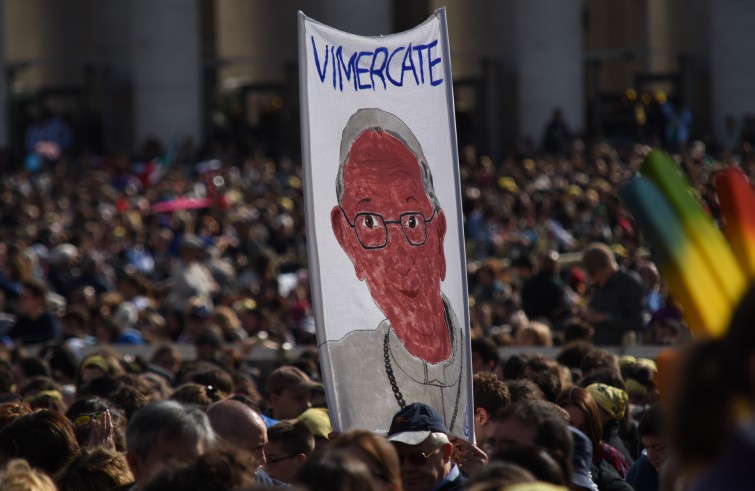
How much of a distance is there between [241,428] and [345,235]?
90cm

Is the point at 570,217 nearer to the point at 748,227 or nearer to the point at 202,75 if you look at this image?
the point at 748,227

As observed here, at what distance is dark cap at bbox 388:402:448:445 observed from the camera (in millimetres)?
5375

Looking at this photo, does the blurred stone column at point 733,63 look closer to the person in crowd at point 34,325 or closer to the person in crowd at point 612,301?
the person in crowd at point 612,301

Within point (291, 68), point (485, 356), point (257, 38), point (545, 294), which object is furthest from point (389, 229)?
point (257, 38)

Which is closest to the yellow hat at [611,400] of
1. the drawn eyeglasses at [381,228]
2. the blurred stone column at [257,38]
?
the drawn eyeglasses at [381,228]

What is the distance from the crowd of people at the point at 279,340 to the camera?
445 cm

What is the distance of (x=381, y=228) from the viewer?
6266 mm

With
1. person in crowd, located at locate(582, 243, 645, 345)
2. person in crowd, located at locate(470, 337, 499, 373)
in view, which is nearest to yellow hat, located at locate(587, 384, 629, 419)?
person in crowd, located at locate(470, 337, 499, 373)

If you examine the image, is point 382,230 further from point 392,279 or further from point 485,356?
point 485,356

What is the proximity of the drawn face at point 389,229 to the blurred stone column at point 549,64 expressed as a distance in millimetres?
31088

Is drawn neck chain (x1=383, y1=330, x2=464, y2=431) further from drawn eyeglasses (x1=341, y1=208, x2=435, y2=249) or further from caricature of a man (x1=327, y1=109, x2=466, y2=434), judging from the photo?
drawn eyeglasses (x1=341, y1=208, x2=435, y2=249)

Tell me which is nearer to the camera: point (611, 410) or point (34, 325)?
point (611, 410)

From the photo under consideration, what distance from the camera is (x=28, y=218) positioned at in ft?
78.6

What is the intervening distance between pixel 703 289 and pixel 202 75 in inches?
1493
